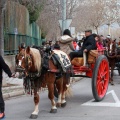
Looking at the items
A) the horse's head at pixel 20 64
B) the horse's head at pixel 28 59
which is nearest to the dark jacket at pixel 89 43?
the horse's head at pixel 28 59

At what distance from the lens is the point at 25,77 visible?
7840 millimetres

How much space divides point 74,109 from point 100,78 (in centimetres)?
164

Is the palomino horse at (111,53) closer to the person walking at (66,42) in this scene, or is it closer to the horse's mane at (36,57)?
the person walking at (66,42)

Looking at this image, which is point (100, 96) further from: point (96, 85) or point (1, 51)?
point (1, 51)

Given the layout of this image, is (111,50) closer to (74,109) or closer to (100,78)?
(100,78)

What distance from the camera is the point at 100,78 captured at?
10.3 meters

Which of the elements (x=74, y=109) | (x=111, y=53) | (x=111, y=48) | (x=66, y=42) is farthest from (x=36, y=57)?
(x=111, y=48)

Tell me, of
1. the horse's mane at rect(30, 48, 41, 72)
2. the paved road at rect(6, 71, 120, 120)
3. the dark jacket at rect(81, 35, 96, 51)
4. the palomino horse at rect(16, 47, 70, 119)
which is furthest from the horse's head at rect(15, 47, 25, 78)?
the dark jacket at rect(81, 35, 96, 51)

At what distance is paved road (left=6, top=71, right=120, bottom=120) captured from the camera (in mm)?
8139

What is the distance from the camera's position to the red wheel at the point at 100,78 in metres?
9.69

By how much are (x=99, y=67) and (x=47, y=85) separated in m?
2.28

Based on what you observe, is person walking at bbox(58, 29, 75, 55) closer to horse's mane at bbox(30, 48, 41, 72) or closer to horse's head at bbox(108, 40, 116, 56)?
horse's mane at bbox(30, 48, 41, 72)

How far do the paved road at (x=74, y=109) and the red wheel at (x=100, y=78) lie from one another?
9.8 inches

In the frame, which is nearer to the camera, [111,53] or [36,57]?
[36,57]
